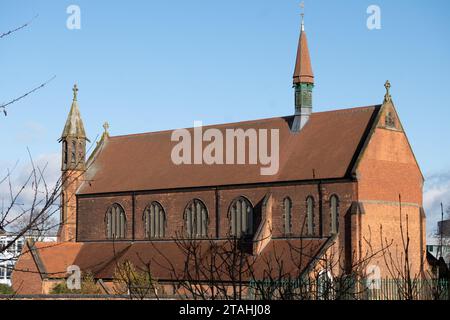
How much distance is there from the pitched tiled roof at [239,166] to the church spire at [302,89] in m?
0.49

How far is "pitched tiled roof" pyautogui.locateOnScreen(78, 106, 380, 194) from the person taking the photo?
4712 centimetres

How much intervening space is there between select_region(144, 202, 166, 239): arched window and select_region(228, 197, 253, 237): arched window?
229 inches

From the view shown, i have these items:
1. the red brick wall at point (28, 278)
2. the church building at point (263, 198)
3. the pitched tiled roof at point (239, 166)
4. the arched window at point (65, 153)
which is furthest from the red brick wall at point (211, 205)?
the red brick wall at point (28, 278)

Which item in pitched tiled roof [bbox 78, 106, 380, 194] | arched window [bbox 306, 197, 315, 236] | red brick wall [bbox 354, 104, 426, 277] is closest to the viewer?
red brick wall [bbox 354, 104, 426, 277]

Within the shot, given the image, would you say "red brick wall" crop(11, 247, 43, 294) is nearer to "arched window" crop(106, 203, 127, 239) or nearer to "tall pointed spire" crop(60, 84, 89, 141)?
"arched window" crop(106, 203, 127, 239)

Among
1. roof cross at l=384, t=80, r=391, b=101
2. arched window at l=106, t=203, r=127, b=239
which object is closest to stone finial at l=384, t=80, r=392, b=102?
roof cross at l=384, t=80, r=391, b=101

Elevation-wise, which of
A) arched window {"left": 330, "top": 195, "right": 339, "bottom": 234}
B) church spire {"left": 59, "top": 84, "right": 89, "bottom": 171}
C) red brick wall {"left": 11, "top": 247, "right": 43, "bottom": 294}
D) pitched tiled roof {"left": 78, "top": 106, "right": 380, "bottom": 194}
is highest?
church spire {"left": 59, "top": 84, "right": 89, "bottom": 171}

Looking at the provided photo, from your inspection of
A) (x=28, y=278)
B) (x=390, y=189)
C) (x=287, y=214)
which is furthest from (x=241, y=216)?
(x=28, y=278)

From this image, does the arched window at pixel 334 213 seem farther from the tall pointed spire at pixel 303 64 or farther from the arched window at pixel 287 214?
the tall pointed spire at pixel 303 64

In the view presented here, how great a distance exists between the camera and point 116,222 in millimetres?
56375

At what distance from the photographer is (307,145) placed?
49.2m

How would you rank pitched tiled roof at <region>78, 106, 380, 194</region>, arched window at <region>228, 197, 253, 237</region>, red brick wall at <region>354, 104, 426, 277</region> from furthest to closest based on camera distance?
arched window at <region>228, 197, 253, 237</region> < pitched tiled roof at <region>78, 106, 380, 194</region> < red brick wall at <region>354, 104, 426, 277</region>

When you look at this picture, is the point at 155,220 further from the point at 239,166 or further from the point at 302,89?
the point at 302,89

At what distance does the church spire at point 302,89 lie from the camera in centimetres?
5075
